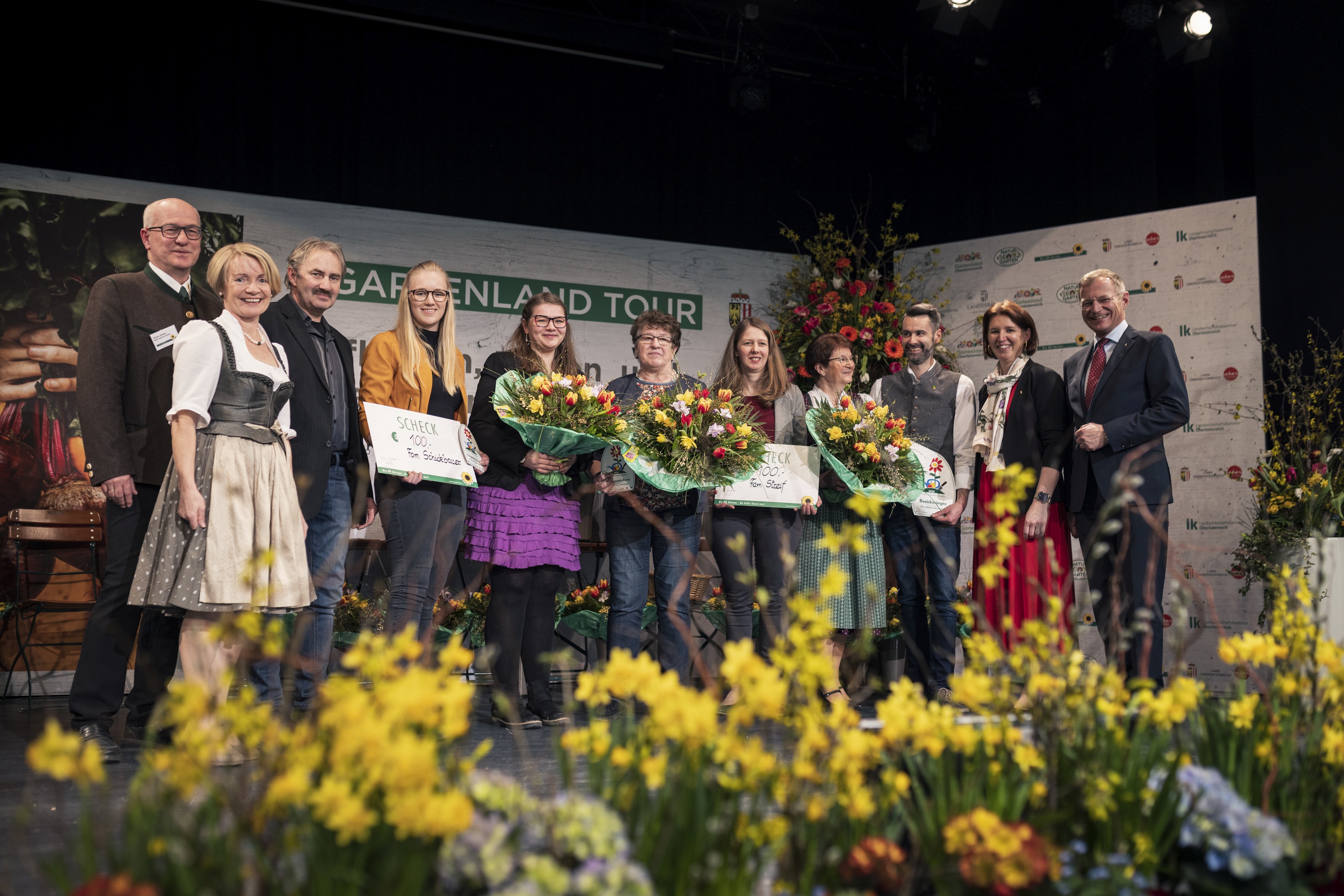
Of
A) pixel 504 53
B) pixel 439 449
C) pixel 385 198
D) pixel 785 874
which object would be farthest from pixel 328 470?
pixel 504 53

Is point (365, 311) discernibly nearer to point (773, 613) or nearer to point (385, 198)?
point (385, 198)

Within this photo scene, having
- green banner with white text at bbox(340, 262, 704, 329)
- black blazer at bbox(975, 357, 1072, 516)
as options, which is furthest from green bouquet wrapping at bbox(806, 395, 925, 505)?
green banner with white text at bbox(340, 262, 704, 329)

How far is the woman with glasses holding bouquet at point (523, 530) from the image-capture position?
374 cm

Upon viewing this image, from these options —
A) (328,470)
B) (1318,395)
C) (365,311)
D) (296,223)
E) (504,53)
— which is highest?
(504,53)

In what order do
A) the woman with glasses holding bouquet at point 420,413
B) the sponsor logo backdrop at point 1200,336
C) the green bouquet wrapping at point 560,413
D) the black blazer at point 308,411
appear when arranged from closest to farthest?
the black blazer at point 308,411, the green bouquet wrapping at point 560,413, the woman with glasses holding bouquet at point 420,413, the sponsor logo backdrop at point 1200,336

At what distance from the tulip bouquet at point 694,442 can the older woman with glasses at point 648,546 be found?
0.12 meters

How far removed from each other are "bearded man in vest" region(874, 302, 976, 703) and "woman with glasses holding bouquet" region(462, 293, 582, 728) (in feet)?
4.63

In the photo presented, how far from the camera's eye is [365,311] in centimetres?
630

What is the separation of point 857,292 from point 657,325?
2741mm

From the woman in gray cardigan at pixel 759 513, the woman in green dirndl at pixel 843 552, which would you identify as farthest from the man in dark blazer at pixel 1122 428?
the woman in gray cardigan at pixel 759 513

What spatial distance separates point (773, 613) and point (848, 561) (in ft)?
1.48

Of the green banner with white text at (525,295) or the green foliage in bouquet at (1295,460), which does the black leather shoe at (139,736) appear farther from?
the green foliage in bouquet at (1295,460)

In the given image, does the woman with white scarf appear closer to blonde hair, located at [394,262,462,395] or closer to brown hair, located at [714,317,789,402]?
brown hair, located at [714,317,789,402]

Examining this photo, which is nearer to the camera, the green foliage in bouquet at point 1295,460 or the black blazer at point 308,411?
the black blazer at point 308,411
